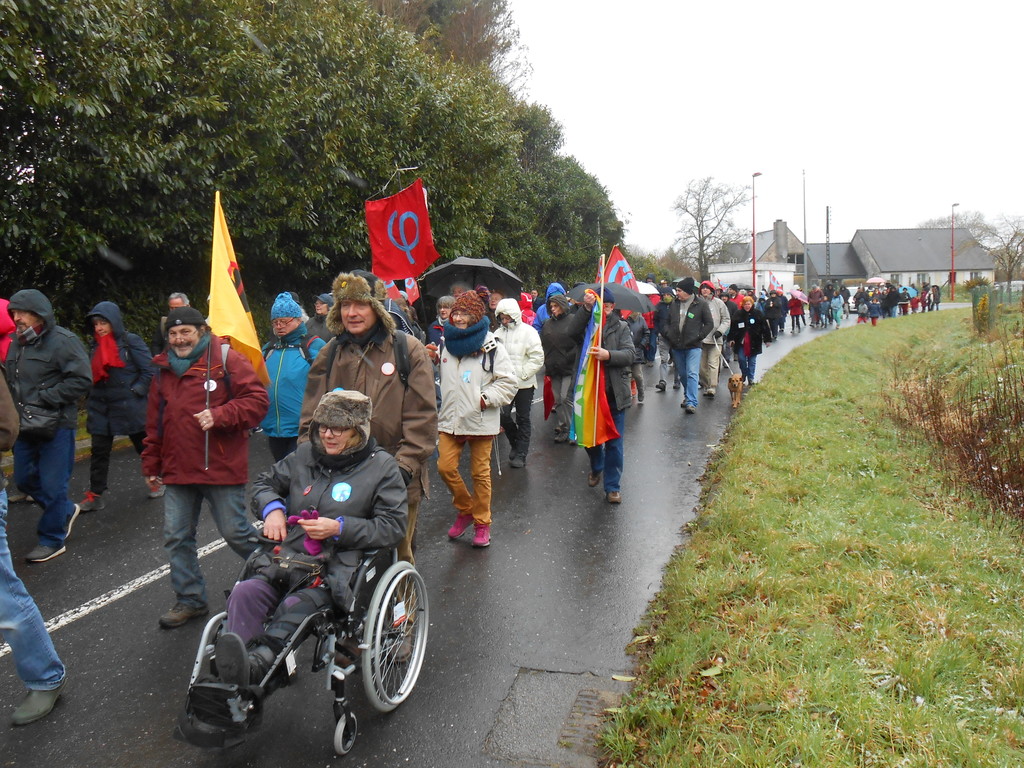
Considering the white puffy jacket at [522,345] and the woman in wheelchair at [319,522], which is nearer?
the woman in wheelchair at [319,522]

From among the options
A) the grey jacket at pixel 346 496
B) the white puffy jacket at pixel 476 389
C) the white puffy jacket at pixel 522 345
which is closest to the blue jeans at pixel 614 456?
the white puffy jacket at pixel 522 345

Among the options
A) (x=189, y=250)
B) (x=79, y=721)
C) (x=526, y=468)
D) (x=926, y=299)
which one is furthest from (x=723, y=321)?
(x=926, y=299)

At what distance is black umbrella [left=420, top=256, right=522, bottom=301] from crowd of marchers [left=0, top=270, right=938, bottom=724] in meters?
3.36

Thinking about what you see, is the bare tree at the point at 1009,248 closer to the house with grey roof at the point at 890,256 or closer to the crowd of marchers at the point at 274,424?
the house with grey roof at the point at 890,256

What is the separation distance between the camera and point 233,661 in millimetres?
2795

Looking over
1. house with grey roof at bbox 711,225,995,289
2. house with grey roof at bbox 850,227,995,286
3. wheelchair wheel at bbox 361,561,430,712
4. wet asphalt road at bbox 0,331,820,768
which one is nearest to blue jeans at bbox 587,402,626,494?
wet asphalt road at bbox 0,331,820,768

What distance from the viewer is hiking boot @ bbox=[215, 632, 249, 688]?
2.79 meters

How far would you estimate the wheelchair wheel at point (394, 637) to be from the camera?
10.5ft

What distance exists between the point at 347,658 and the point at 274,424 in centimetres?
272

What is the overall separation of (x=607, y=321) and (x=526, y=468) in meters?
1.91

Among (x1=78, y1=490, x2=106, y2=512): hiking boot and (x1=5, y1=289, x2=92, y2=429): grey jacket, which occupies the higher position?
(x1=5, y1=289, x2=92, y2=429): grey jacket

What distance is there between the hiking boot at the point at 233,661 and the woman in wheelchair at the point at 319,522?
0.17m

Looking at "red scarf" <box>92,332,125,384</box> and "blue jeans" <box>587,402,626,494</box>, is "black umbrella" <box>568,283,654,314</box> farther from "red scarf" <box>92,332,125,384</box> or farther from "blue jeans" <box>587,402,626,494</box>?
"red scarf" <box>92,332,125,384</box>

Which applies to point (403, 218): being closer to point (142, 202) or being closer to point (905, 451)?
point (142, 202)
